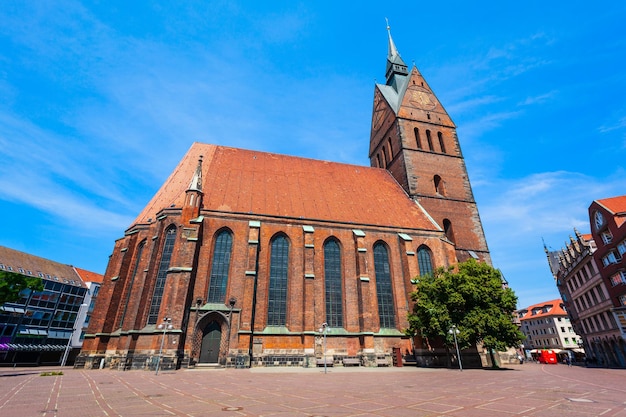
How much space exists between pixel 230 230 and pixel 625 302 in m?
35.4

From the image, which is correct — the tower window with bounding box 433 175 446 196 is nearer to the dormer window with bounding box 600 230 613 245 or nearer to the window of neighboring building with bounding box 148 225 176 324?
the dormer window with bounding box 600 230 613 245

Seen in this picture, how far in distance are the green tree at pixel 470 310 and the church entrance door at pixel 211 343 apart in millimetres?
12636

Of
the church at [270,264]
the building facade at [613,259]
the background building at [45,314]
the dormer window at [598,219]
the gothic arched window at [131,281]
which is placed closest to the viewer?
the church at [270,264]

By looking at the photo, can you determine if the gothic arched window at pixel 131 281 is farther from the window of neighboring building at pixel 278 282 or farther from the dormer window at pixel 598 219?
the dormer window at pixel 598 219

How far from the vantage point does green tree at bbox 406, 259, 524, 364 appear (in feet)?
63.1

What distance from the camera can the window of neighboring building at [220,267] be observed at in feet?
68.2

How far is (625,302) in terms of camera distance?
2834cm

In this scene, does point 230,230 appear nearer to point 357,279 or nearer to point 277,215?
point 277,215

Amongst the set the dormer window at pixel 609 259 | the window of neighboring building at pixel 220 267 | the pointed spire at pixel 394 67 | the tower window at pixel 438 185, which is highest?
the pointed spire at pixel 394 67

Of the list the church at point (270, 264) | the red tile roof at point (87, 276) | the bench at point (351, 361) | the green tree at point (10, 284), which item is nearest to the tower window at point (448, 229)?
the church at point (270, 264)

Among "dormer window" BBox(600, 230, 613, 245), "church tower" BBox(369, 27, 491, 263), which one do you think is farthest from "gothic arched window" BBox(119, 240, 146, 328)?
"dormer window" BBox(600, 230, 613, 245)

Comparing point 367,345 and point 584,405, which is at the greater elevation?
point 367,345

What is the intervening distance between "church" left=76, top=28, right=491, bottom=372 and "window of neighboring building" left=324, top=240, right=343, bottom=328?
0.08 m

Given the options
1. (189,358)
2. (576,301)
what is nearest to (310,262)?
(189,358)
